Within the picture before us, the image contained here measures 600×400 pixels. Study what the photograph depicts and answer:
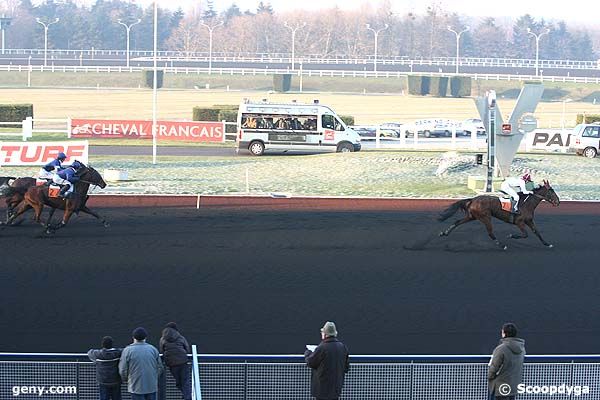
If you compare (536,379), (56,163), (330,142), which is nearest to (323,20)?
(330,142)

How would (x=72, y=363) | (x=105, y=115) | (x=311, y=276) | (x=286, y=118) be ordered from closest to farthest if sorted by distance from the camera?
(x=72, y=363)
(x=311, y=276)
(x=286, y=118)
(x=105, y=115)

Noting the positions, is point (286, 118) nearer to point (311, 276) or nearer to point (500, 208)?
point (500, 208)

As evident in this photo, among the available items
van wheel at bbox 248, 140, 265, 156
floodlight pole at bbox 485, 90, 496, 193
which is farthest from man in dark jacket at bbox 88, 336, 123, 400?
van wheel at bbox 248, 140, 265, 156

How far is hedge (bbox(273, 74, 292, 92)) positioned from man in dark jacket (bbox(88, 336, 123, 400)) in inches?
2923

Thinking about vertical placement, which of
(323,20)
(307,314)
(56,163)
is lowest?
(307,314)

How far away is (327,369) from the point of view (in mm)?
9227

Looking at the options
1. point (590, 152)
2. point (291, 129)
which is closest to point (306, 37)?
point (291, 129)

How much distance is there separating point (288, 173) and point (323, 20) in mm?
106571

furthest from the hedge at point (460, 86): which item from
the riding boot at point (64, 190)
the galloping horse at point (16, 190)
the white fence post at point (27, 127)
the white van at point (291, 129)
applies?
the riding boot at point (64, 190)

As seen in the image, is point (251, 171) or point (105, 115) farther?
point (105, 115)

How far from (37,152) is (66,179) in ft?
31.8

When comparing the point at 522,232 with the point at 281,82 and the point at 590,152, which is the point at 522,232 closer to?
the point at 590,152

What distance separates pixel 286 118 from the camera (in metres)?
37.4

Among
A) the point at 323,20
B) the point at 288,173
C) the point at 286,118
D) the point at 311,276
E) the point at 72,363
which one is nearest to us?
the point at 72,363
